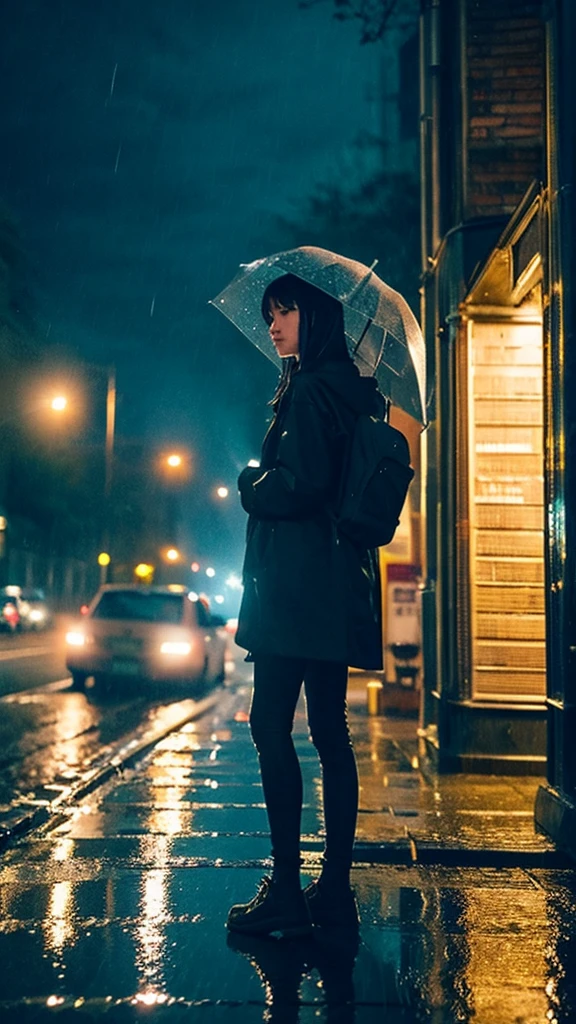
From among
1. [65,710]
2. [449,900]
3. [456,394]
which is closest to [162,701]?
[65,710]

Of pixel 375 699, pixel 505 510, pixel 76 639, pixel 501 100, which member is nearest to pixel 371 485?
pixel 505 510

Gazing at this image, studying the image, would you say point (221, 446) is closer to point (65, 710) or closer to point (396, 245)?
point (396, 245)

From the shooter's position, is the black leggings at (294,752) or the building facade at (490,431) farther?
the building facade at (490,431)

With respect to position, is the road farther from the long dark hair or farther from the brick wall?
the brick wall

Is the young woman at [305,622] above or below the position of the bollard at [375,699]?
above

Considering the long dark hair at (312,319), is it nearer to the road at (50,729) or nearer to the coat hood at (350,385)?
the coat hood at (350,385)

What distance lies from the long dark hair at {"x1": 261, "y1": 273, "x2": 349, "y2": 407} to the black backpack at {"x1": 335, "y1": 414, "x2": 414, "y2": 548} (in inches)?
12.4

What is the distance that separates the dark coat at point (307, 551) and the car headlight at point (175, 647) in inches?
485

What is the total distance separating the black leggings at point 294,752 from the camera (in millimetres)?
3982

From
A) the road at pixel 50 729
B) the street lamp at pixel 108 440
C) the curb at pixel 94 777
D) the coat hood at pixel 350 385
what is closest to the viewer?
the coat hood at pixel 350 385

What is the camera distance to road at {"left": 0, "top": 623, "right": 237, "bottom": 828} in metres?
7.59

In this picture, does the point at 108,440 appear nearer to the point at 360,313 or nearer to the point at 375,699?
the point at 375,699

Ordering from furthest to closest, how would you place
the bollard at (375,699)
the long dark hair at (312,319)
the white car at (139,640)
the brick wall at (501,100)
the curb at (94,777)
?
the white car at (139,640), the bollard at (375,699), the brick wall at (501,100), the curb at (94,777), the long dark hair at (312,319)

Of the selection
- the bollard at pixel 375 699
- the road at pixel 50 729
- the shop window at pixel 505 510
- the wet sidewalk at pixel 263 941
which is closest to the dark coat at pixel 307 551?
the wet sidewalk at pixel 263 941
